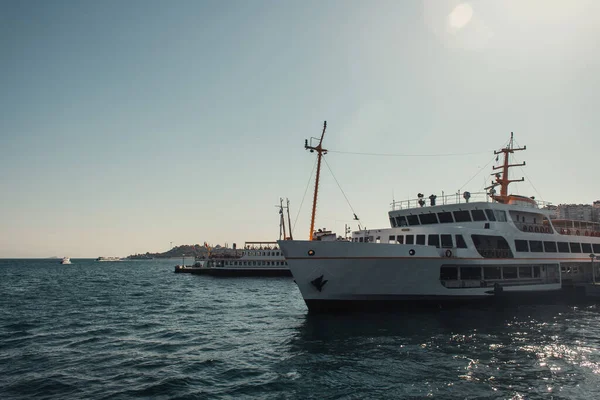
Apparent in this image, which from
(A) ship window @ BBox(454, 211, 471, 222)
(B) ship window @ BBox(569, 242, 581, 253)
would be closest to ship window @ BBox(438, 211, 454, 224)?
(A) ship window @ BBox(454, 211, 471, 222)

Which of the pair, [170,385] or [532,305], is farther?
[532,305]

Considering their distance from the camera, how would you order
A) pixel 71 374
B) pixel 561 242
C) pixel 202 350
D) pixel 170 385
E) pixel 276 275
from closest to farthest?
1. pixel 170 385
2. pixel 71 374
3. pixel 202 350
4. pixel 561 242
5. pixel 276 275

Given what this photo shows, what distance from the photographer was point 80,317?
24406 millimetres

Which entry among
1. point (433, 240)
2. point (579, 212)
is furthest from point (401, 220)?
point (579, 212)

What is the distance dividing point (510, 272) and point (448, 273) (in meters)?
6.05

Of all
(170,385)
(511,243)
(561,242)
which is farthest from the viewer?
(561,242)

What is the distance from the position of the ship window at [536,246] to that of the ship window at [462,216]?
19.9 ft

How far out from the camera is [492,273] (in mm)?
25562

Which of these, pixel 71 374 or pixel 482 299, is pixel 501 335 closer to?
pixel 482 299

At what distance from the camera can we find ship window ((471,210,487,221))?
25.7 metres

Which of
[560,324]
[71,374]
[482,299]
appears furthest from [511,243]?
[71,374]

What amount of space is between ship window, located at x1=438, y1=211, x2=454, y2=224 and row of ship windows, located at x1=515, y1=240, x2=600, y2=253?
17.0 feet

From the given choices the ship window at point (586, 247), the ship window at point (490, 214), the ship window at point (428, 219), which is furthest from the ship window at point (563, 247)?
the ship window at point (428, 219)

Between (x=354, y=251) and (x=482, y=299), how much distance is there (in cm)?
1039
